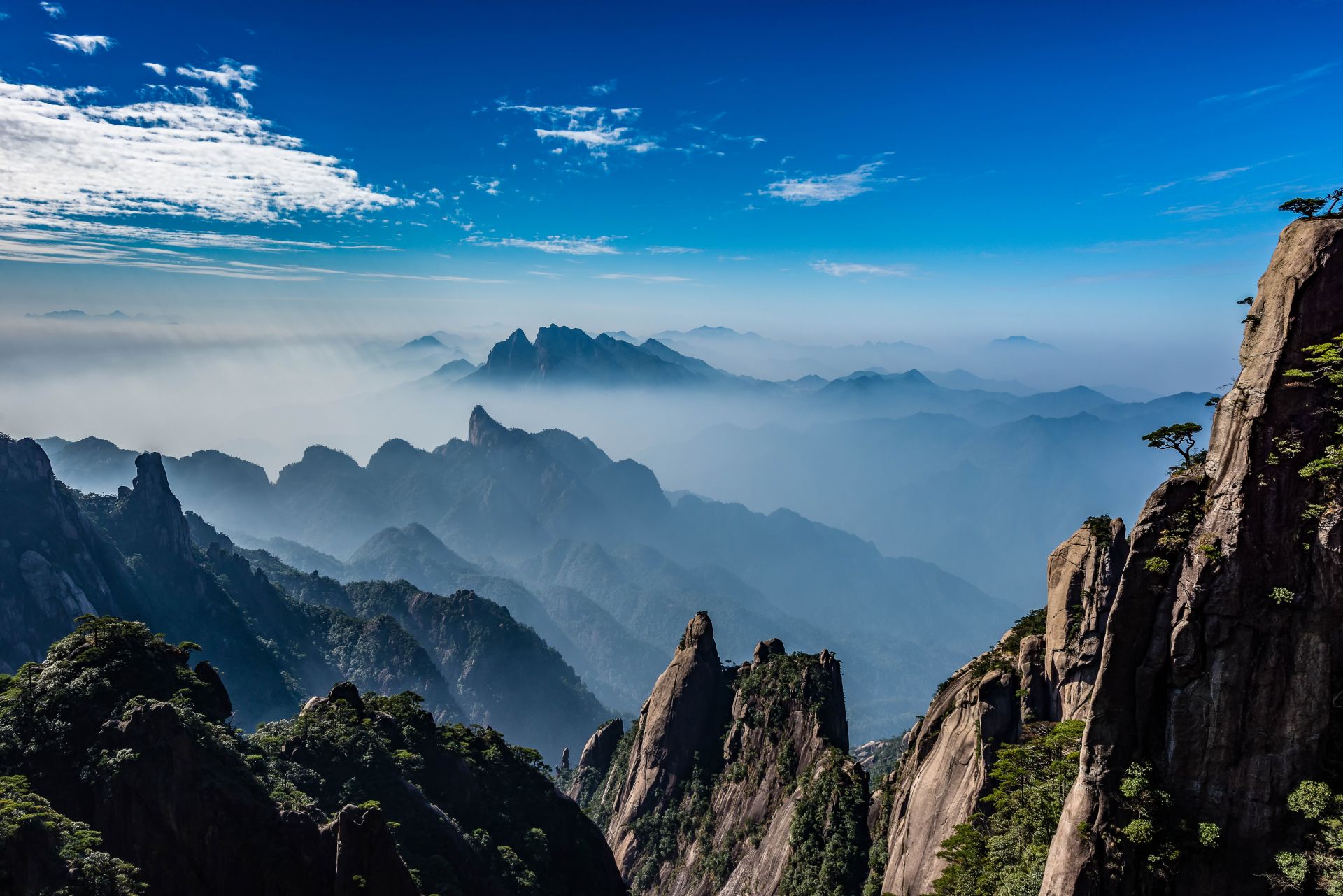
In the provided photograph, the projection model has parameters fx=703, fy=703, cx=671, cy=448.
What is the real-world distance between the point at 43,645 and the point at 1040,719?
475 feet

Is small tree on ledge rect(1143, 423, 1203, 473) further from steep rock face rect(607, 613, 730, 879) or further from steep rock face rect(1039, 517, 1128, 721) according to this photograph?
steep rock face rect(607, 613, 730, 879)

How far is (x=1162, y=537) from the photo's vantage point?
72.6 ft

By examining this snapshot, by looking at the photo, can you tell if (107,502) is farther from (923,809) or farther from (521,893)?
(923,809)

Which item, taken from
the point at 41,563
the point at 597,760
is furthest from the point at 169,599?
the point at 597,760

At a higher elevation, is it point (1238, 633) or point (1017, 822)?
point (1238, 633)

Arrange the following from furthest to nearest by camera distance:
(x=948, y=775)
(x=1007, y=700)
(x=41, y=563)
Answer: (x=41, y=563)
(x=948, y=775)
(x=1007, y=700)

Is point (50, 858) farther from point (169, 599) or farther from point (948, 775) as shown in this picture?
point (169, 599)

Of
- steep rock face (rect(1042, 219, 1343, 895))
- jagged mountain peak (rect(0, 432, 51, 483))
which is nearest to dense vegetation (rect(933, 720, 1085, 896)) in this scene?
steep rock face (rect(1042, 219, 1343, 895))

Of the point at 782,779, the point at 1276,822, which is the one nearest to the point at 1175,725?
the point at 1276,822

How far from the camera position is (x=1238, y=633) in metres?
20.8

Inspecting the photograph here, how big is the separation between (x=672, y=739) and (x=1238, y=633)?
66946mm

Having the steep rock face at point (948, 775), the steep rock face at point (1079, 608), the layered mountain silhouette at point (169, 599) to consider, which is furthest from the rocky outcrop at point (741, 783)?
the layered mountain silhouette at point (169, 599)

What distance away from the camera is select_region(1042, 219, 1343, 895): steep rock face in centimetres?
2031

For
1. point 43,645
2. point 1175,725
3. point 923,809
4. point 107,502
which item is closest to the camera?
point 1175,725
